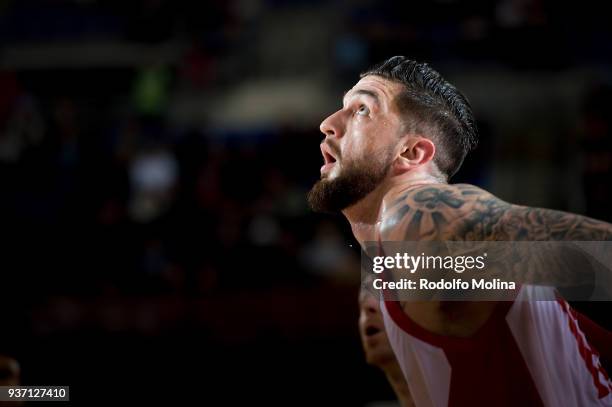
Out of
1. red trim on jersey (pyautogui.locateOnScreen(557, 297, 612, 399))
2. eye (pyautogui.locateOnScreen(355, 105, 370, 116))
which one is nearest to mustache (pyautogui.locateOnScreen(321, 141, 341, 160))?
eye (pyautogui.locateOnScreen(355, 105, 370, 116))

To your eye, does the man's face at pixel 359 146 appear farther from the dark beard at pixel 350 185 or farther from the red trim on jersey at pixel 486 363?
the red trim on jersey at pixel 486 363

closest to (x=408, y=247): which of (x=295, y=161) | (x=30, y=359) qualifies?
(x=30, y=359)

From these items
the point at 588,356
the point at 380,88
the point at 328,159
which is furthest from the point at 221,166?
the point at 588,356

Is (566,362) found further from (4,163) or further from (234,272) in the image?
(4,163)

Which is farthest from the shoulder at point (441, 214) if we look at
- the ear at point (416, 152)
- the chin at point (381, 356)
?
the chin at point (381, 356)

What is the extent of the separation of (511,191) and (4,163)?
583cm

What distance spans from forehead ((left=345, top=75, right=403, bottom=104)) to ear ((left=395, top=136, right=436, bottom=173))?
0.20 meters

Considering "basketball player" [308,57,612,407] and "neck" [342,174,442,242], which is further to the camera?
"neck" [342,174,442,242]

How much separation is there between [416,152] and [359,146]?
8.6 inches

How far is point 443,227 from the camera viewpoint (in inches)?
100

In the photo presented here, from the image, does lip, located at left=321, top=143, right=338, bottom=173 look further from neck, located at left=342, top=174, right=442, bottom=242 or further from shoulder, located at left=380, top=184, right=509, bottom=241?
shoulder, located at left=380, top=184, right=509, bottom=241

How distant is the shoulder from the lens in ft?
8.19

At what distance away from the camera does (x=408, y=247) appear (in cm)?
257

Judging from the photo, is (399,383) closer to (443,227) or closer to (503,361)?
(503,361)
